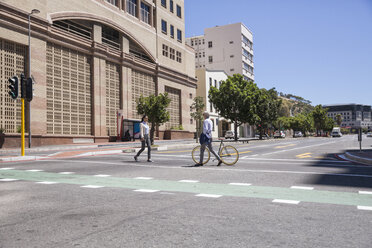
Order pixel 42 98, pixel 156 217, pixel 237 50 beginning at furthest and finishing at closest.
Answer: pixel 237 50
pixel 42 98
pixel 156 217

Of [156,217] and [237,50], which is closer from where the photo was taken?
[156,217]

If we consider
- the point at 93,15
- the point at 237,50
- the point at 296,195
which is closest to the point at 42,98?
the point at 93,15

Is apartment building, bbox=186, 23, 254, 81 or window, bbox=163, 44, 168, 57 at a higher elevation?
apartment building, bbox=186, 23, 254, 81

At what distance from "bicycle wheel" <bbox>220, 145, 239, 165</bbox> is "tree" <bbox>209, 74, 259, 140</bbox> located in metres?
32.0

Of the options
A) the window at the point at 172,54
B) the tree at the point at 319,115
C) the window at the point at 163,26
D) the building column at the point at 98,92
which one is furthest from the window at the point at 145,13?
the tree at the point at 319,115

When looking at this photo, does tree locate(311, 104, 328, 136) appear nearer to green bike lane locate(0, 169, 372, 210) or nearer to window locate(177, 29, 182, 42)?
window locate(177, 29, 182, 42)

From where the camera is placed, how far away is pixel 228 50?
3282 inches

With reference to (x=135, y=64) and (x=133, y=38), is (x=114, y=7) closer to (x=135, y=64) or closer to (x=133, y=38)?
(x=133, y=38)

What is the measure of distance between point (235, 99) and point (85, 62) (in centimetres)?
2011

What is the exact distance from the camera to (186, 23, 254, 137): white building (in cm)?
8225

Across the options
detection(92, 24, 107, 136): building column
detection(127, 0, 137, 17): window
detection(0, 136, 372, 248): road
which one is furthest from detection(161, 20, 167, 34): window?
detection(0, 136, 372, 248): road

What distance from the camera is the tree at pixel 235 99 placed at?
44.3m

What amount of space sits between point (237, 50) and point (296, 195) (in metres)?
79.5

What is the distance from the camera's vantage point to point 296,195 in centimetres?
601
